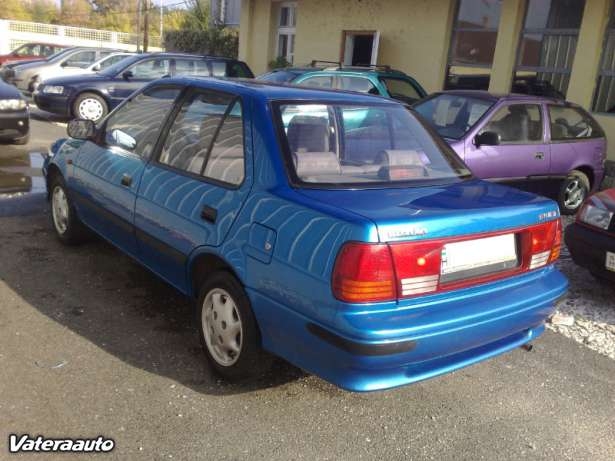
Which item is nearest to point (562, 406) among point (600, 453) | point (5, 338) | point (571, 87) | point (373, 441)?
point (600, 453)

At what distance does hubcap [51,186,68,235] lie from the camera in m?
4.87

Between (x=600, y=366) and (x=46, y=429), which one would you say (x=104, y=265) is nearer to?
(x=46, y=429)

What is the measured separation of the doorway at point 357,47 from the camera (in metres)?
14.4

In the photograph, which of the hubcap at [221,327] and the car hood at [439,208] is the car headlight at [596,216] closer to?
the car hood at [439,208]

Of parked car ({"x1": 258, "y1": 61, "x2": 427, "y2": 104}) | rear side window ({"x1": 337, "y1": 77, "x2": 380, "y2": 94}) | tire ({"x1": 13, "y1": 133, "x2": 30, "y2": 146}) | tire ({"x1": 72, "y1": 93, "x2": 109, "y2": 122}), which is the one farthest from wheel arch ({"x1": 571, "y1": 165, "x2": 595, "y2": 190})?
tire ({"x1": 72, "y1": 93, "x2": 109, "y2": 122})

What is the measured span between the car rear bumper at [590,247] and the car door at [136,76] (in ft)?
33.0

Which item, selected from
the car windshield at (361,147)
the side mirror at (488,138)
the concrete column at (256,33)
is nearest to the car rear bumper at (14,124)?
the side mirror at (488,138)

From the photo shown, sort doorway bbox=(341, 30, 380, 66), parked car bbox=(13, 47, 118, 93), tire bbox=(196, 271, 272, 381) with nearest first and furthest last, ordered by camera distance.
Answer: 1. tire bbox=(196, 271, 272, 381)
2. doorway bbox=(341, 30, 380, 66)
3. parked car bbox=(13, 47, 118, 93)

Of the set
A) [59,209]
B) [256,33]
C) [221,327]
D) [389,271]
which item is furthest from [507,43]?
[389,271]

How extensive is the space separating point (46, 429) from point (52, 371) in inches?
20.6

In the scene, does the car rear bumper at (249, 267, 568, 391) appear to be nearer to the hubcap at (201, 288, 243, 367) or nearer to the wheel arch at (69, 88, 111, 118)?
the hubcap at (201, 288, 243, 367)

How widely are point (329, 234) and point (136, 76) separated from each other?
1157 cm

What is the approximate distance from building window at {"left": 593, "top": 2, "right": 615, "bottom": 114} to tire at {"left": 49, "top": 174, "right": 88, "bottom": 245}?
865cm

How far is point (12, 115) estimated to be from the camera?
8812 millimetres
